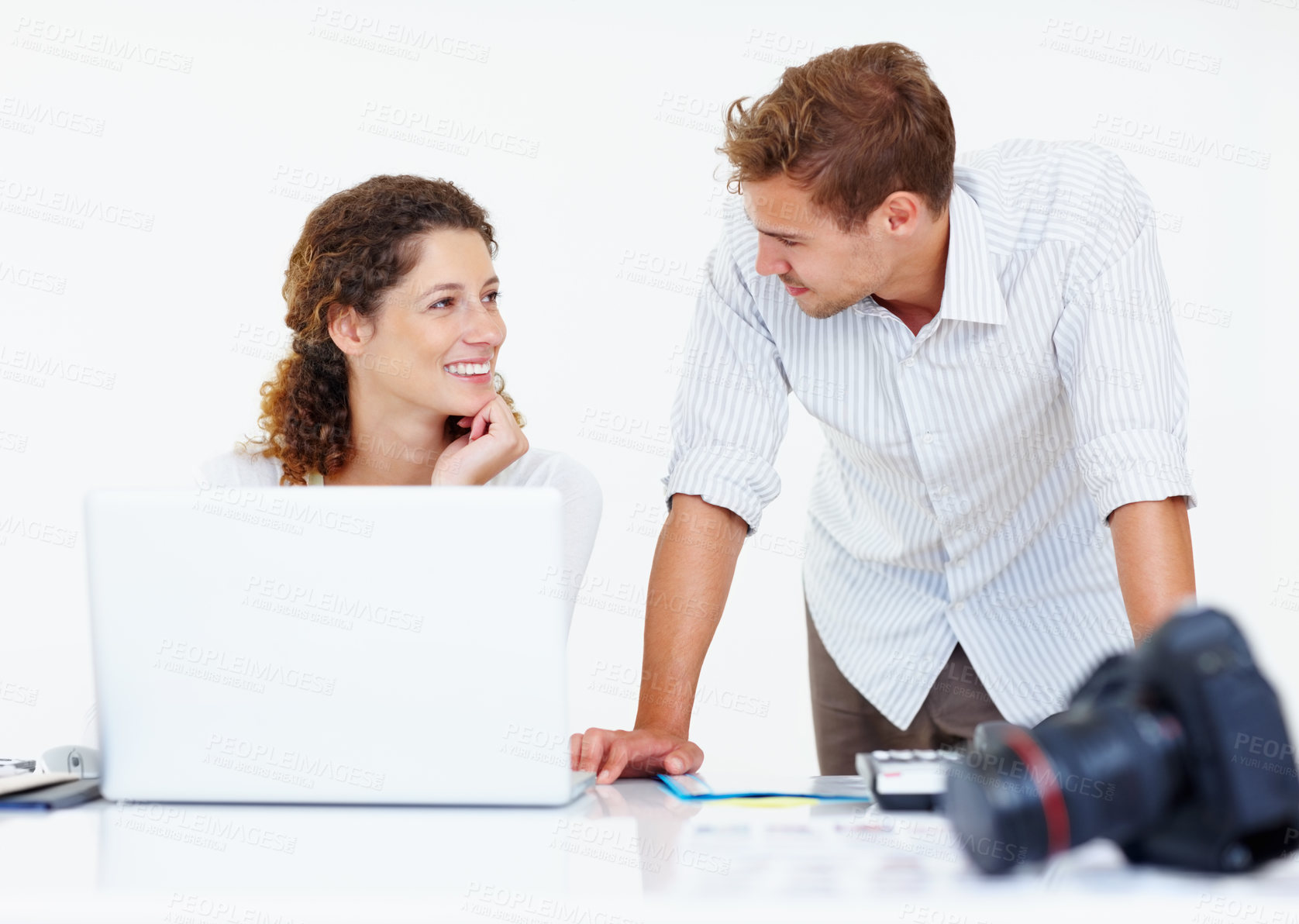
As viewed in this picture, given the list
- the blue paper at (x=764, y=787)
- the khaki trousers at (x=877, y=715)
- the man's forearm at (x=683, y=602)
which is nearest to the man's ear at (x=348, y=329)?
the man's forearm at (x=683, y=602)

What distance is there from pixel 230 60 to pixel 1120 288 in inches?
120

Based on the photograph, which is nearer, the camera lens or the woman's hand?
the camera lens

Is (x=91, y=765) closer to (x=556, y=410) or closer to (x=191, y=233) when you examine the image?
(x=556, y=410)

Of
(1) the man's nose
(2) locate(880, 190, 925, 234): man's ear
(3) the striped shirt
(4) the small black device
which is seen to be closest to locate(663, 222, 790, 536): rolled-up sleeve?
(3) the striped shirt

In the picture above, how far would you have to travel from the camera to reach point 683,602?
1.77m

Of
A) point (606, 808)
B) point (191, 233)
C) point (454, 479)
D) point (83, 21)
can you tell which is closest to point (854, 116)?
point (454, 479)

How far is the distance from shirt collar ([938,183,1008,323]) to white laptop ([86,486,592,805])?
93 cm

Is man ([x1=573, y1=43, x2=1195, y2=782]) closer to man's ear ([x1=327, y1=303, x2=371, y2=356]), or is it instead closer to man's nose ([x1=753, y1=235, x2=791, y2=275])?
man's nose ([x1=753, y1=235, x2=791, y2=275])

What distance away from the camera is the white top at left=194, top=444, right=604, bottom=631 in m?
2.13

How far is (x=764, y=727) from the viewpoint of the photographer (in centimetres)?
381

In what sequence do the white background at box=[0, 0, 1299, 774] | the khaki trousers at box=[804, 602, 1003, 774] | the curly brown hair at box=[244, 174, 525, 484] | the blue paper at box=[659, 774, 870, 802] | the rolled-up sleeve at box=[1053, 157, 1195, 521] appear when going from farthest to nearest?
the white background at box=[0, 0, 1299, 774] < the curly brown hair at box=[244, 174, 525, 484] < the khaki trousers at box=[804, 602, 1003, 774] < the rolled-up sleeve at box=[1053, 157, 1195, 521] < the blue paper at box=[659, 774, 870, 802]

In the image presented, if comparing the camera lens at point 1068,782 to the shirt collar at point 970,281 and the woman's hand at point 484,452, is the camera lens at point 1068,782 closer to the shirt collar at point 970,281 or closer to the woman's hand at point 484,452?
the shirt collar at point 970,281

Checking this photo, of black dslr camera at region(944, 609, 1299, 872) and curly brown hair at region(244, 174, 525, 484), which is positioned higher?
curly brown hair at region(244, 174, 525, 484)

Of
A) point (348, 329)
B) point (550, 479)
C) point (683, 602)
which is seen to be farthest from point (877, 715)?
point (348, 329)
